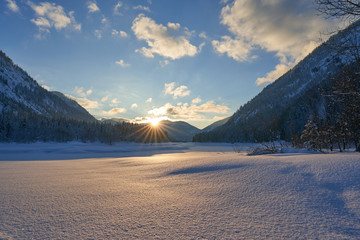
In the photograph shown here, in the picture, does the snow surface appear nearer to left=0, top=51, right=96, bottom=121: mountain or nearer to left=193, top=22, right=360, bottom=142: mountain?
left=193, top=22, right=360, bottom=142: mountain

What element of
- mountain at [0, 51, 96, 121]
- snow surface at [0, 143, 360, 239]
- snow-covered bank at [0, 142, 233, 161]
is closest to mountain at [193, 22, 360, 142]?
snow-covered bank at [0, 142, 233, 161]

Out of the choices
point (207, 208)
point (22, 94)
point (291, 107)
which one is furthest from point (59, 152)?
point (22, 94)

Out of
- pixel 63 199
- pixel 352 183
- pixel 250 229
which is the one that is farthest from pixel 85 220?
pixel 352 183

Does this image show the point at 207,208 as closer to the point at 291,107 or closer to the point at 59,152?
the point at 59,152

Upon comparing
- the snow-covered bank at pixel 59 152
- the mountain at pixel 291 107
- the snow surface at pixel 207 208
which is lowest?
the snow-covered bank at pixel 59 152

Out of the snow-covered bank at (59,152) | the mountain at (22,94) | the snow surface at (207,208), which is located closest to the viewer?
the snow surface at (207,208)

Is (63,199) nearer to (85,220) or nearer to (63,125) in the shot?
(85,220)

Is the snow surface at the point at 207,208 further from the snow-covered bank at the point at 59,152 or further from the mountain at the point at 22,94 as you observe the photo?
the mountain at the point at 22,94

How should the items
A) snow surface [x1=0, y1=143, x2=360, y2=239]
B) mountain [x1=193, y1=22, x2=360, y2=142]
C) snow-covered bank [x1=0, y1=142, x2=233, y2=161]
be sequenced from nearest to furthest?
1. snow surface [x1=0, y1=143, x2=360, y2=239]
2. snow-covered bank [x1=0, y1=142, x2=233, y2=161]
3. mountain [x1=193, y1=22, x2=360, y2=142]

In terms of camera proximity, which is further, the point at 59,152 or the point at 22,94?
the point at 22,94

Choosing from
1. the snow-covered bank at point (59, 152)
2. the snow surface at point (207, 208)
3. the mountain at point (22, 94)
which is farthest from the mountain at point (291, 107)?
the mountain at point (22, 94)

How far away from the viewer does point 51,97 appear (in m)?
188

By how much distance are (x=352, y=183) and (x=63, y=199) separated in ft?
14.0

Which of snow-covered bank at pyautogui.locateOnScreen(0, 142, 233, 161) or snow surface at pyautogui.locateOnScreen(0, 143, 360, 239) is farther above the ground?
snow surface at pyautogui.locateOnScreen(0, 143, 360, 239)
